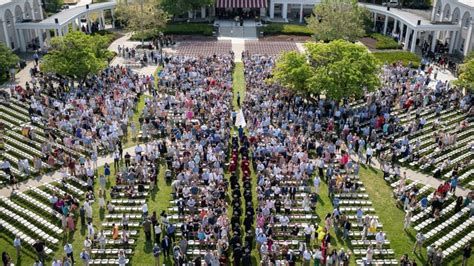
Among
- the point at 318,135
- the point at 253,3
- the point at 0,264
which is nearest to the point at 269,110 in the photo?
the point at 318,135

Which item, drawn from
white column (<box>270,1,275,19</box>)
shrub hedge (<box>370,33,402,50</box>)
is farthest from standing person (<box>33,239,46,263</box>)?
white column (<box>270,1,275,19</box>)

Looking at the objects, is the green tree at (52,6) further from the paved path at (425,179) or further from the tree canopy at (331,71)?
the paved path at (425,179)

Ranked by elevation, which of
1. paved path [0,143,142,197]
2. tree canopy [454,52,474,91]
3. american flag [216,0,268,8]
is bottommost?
paved path [0,143,142,197]

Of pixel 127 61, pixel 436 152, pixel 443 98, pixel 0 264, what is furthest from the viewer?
pixel 127 61

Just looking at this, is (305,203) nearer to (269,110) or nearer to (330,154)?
(330,154)

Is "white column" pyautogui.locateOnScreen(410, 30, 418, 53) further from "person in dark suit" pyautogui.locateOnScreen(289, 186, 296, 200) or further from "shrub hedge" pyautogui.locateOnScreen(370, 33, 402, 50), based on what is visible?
"person in dark suit" pyautogui.locateOnScreen(289, 186, 296, 200)

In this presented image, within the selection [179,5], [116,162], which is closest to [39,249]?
[116,162]
